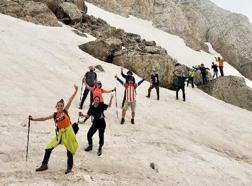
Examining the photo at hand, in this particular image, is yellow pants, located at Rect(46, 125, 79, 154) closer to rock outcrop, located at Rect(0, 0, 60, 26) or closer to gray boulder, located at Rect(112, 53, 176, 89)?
gray boulder, located at Rect(112, 53, 176, 89)

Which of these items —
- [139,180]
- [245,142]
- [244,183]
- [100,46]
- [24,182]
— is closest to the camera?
[24,182]

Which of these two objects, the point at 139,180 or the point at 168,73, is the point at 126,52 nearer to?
the point at 168,73

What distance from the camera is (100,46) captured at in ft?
110

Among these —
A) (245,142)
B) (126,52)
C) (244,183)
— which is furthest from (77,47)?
(244,183)

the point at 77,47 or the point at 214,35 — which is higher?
the point at 214,35

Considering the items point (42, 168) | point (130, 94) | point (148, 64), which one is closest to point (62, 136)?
point (42, 168)

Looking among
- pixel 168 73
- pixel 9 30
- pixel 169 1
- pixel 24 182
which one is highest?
pixel 169 1

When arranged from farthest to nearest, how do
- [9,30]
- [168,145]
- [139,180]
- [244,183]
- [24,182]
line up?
[9,30], [168,145], [244,183], [139,180], [24,182]

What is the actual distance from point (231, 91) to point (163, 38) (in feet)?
58.2

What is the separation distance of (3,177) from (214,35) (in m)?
53.5

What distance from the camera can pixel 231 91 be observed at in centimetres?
3631

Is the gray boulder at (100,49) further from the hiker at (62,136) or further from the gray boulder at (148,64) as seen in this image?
the hiker at (62,136)

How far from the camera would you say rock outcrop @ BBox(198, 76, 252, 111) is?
35.5 metres

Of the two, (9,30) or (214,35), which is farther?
(214,35)
